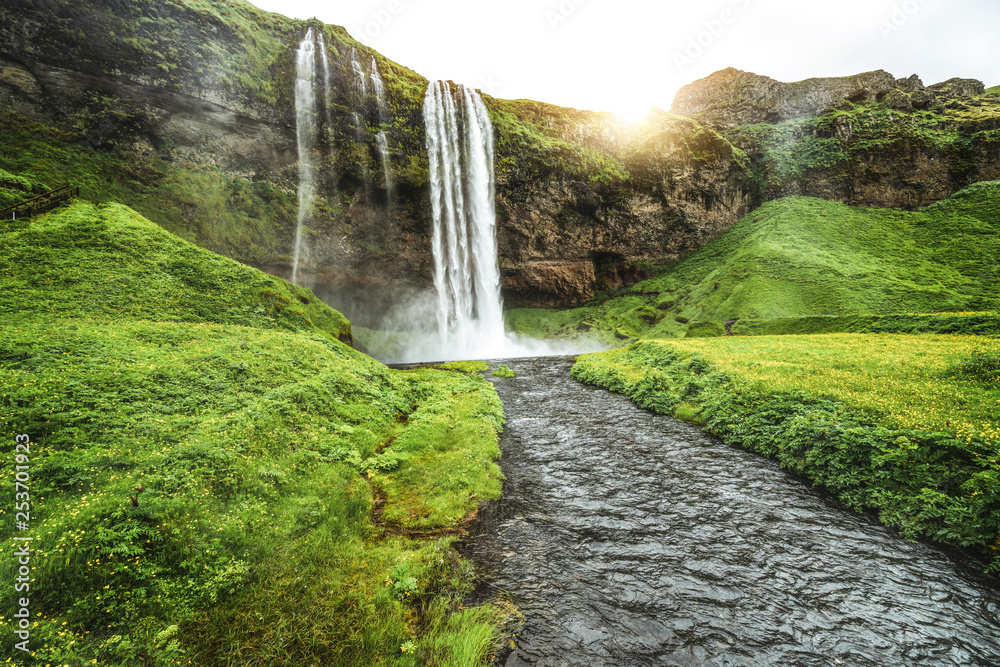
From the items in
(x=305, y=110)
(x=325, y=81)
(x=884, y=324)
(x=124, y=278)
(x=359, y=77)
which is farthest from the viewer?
(x=359, y=77)

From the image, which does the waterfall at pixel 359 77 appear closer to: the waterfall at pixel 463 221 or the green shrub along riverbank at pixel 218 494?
the waterfall at pixel 463 221

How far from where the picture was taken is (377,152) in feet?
150

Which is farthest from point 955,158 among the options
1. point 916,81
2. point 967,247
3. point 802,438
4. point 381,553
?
point 381,553

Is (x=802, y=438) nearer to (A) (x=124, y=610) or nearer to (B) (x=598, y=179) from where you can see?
(A) (x=124, y=610)

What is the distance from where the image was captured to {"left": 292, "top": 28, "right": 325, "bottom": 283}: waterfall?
4153 centimetres

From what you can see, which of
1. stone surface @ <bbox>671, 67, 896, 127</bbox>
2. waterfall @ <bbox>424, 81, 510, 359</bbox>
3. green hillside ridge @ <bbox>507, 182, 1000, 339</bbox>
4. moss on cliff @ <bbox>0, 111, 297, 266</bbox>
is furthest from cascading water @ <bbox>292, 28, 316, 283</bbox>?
stone surface @ <bbox>671, 67, 896, 127</bbox>

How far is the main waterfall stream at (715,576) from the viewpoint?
17.3ft

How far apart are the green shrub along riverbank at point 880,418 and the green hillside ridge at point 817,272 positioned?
1077 inches

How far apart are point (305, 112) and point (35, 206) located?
2938 cm

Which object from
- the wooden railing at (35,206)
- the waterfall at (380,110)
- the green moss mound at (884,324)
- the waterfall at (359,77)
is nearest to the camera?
the wooden railing at (35,206)

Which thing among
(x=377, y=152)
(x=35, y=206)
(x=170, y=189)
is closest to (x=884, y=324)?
(x=377, y=152)

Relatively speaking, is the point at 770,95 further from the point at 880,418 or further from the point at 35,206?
the point at 35,206

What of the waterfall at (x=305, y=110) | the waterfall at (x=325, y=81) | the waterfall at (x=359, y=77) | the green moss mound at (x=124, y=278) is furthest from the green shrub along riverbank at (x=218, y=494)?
the waterfall at (x=359, y=77)

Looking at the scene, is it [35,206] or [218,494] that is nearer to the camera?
[218,494]
